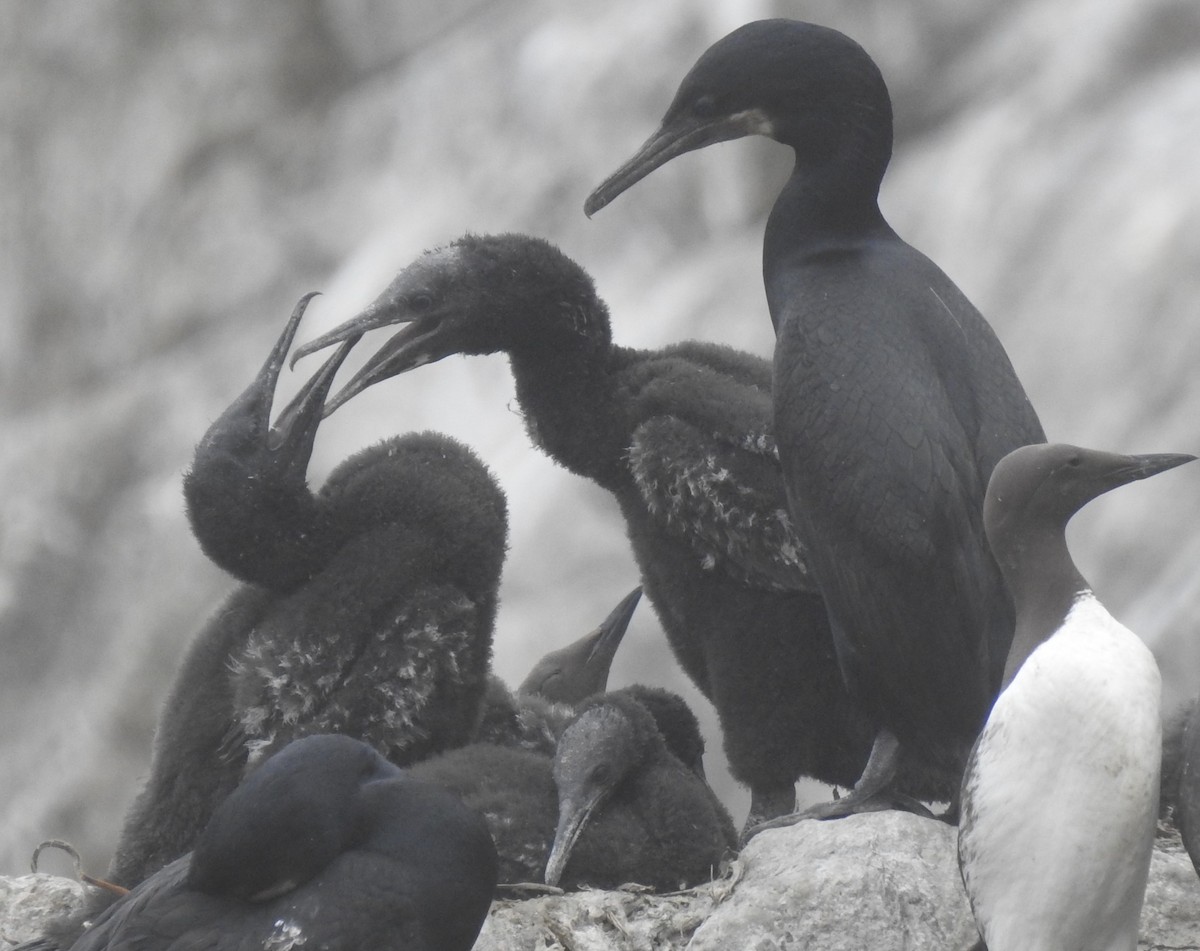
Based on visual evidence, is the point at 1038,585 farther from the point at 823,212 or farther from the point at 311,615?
the point at 311,615

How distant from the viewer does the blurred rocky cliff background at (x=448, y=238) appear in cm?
671

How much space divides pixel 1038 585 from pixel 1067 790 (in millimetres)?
415

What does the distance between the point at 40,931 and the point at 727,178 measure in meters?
4.56

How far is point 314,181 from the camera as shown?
29.5 feet

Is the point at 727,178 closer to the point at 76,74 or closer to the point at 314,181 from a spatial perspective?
the point at 314,181

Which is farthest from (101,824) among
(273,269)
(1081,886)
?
(1081,886)

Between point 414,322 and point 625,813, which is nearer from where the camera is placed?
point 625,813

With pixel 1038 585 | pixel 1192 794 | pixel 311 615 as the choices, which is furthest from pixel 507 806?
pixel 1192 794

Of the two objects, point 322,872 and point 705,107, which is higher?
point 705,107

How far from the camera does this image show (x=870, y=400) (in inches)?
160

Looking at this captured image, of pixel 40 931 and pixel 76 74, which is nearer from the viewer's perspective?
pixel 40 931

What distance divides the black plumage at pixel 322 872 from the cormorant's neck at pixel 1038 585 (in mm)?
1095

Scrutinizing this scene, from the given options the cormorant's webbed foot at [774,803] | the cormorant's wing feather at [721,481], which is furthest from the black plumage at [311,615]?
the cormorant's webbed foot at [774,803]

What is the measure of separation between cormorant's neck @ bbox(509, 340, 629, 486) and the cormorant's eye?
69 cm
